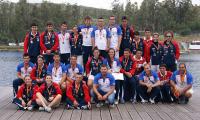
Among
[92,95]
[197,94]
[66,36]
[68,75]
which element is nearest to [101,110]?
[92,95]

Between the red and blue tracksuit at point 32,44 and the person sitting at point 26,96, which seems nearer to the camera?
the person sitting at point 26,96

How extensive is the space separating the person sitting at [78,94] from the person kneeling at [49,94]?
25cm

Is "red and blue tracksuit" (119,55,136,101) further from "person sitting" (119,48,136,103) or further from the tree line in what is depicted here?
the tree line

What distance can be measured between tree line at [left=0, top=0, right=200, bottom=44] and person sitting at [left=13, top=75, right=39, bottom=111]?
5653 centimetres

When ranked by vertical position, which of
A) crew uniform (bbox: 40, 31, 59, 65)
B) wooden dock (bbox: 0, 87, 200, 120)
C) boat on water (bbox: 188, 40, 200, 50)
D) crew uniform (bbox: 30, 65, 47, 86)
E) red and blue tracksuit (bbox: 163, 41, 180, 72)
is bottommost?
boat on water (bbox: 188, 40, 200, 50)

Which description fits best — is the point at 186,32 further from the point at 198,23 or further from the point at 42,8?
the point at 42,8

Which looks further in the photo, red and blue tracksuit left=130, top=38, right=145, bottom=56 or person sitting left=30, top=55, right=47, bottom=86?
red and blue tracksuit left=130, top=38, right=145, bottom=56

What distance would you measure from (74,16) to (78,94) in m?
64.9

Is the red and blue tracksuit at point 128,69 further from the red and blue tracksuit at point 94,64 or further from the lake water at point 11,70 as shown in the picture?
the lake water at point 11,70

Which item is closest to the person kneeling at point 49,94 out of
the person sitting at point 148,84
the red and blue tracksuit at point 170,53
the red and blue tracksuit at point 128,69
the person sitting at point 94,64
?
the person sitting at point 94,64

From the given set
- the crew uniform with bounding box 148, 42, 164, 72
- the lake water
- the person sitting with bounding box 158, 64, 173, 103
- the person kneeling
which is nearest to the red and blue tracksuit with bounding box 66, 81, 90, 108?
the person kneeling

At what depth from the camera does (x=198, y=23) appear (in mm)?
75312

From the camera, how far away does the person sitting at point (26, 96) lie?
778 centimetres

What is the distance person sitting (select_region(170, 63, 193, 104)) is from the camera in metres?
8.66
